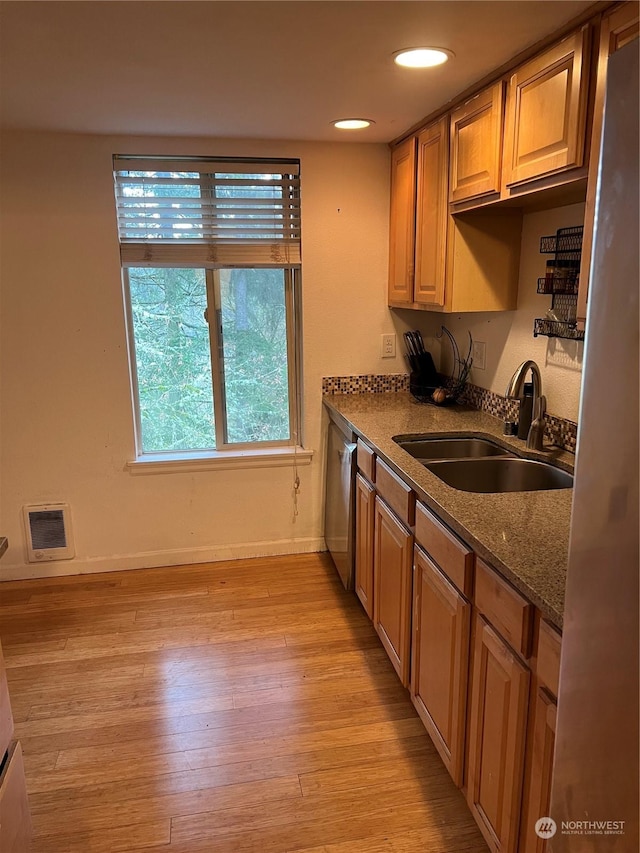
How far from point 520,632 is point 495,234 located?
5.86ft

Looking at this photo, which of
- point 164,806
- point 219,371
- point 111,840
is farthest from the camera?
point 219,371

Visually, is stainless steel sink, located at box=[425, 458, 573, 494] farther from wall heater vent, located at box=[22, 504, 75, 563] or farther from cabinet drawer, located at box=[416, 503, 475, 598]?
wall heater vent, located at box=[22, 504, 75, 563]

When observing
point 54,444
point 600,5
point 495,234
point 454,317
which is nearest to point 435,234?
point 495,234

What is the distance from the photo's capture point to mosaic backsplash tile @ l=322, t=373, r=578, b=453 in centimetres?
224

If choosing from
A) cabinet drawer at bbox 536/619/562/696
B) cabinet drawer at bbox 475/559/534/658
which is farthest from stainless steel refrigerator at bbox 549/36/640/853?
cabinet drawer at bbox 475/559/534/658

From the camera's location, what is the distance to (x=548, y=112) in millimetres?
1687

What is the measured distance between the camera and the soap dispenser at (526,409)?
7.68ft

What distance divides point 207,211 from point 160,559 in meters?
1.96

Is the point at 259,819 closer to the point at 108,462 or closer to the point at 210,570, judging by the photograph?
the point at 210,570

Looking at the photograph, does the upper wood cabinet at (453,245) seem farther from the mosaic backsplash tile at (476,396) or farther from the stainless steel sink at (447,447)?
the stainless steel sink at (447,447)

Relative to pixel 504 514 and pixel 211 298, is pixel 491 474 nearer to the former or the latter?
pixel 504 514

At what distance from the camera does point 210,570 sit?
3377mm

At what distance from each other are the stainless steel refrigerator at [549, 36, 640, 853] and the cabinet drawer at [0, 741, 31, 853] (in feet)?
3.97

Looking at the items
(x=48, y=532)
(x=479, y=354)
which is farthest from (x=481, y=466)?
(x=48, y=532)
